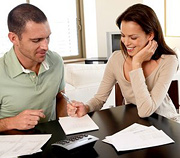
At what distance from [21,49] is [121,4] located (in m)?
3.66

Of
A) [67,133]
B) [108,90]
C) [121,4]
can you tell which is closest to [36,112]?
[67,133]

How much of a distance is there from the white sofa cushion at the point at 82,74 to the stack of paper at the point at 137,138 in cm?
118

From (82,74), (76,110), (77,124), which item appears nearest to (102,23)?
(82,74)

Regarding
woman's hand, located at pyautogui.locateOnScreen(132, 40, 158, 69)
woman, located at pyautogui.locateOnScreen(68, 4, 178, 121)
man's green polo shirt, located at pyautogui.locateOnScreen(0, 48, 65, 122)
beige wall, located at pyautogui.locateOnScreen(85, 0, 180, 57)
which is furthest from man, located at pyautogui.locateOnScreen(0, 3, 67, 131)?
beige wall, located at pyautogui.locateOnScreen(85, 0, 180, 57)

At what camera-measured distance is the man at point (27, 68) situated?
1.31 metres

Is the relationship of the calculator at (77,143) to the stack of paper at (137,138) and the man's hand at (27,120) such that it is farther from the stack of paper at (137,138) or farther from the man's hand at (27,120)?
the man's hand at (27,120)

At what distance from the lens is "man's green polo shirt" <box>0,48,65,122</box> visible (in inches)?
52.9

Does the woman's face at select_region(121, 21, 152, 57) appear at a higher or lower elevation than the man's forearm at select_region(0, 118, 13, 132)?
higher

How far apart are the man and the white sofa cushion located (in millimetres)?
736

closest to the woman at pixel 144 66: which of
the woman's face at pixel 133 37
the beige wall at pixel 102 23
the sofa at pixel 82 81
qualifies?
the woman's face at pixel 133 37

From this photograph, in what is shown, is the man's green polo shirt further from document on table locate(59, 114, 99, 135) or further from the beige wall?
the beige wall

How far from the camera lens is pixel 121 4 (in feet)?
15.4

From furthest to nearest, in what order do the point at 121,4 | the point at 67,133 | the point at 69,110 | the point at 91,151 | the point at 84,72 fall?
the point at 121,4 < the point at 84,72 < the point at 69,110 < the point at 67,133 < the point at 91,151

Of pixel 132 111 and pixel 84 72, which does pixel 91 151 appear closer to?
pixel 132 111
